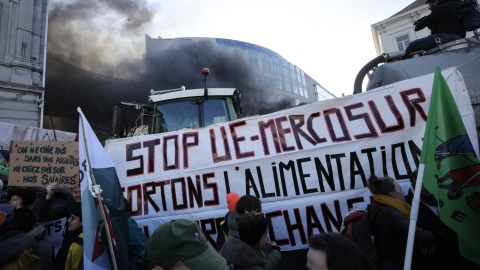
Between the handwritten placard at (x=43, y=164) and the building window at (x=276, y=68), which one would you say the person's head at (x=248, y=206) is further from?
the building window at (x=276, y=68)

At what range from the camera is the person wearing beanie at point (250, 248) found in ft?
6.69

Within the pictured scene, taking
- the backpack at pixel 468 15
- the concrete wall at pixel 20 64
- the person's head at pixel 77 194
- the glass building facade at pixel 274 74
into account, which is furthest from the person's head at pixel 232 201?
the glass building facade at pixel 274 74

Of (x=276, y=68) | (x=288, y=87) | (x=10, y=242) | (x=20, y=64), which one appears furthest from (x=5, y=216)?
(x=288, y=87)

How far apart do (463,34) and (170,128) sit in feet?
16.0

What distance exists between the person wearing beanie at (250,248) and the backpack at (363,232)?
620mm

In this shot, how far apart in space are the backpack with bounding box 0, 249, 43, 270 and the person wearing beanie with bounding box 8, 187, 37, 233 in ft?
2.12

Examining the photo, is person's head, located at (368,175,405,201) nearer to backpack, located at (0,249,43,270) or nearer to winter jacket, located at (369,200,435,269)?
winter jacket, located at (369,200,435,269)

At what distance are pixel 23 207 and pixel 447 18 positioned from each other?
6.01 meters

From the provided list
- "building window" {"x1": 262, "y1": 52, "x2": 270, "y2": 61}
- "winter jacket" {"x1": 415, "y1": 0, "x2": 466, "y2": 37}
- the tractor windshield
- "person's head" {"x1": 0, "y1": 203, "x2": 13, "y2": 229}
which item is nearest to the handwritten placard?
"person's head" {"x1": 0, "y1": 203, "x2": 13, "y2": 229}

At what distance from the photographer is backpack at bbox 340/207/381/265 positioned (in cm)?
224

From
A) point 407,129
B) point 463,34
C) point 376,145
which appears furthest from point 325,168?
point 463,34

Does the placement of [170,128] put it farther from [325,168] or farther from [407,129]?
[407,129]

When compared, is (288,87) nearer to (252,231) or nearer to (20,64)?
(20,64)

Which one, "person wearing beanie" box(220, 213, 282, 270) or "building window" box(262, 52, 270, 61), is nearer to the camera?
"person wearing beanie" box(220, 213, 282, 270)
